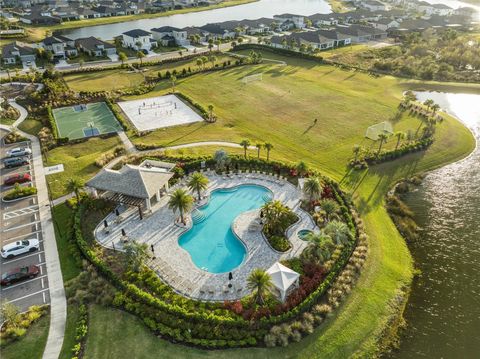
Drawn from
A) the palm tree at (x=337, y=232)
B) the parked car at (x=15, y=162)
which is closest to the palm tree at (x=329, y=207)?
the palm tree at (x=337, y=232)

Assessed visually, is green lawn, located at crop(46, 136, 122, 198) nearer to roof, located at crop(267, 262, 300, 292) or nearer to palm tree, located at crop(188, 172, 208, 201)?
palm tree, located at crop(188, 172, 208, 201)

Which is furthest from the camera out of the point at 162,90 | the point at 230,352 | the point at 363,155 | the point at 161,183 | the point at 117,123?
the point at 162,90

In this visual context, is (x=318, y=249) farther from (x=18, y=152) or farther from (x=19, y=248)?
(x=18, y=152)

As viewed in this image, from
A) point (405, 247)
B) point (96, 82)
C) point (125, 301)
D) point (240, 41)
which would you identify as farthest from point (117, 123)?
point (240, 41)

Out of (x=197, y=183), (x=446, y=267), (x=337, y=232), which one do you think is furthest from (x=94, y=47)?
(x=446, y=267)

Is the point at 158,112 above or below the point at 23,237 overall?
above

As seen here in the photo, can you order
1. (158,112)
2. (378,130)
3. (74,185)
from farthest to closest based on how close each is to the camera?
(158,112) → (378,130) → (74,185)

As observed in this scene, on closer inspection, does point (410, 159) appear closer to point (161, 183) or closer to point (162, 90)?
point (161, 183)
